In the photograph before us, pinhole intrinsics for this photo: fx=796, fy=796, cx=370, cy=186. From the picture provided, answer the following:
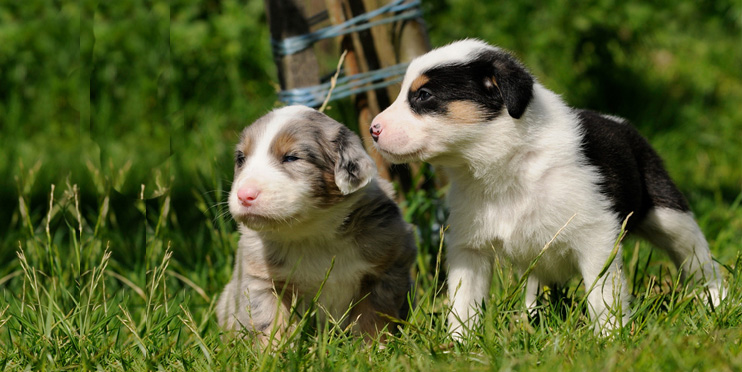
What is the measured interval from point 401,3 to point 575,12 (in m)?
3.43

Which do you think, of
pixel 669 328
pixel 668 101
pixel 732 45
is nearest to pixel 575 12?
pixel 668 101

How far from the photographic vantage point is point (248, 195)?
349 cm

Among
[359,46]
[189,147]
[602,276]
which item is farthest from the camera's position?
[189,147]

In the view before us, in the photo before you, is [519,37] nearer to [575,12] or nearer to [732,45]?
[575,12]

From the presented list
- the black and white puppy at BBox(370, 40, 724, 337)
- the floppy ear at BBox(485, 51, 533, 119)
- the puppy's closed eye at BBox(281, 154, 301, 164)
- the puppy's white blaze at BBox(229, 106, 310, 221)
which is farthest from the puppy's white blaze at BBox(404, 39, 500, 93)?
the puppy's white blaze at BBox(229, 106, 310, 221)

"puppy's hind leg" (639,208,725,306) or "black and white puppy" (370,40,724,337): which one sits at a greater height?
"black and white puppy" (370,40,724,337)

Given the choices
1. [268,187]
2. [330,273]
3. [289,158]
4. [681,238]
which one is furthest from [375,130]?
[681,238]

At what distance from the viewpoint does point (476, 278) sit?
4020 millimetres

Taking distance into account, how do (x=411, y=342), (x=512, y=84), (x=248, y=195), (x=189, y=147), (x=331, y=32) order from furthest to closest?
1. (x=189, y=147)
2. (x=331, y=32)
3. (x=512, y=84)
4. (x=248, y=195)
5. (x=411, y=342)

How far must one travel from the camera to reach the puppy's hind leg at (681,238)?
429 centimetres

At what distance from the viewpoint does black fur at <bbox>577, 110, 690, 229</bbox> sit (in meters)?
3.86

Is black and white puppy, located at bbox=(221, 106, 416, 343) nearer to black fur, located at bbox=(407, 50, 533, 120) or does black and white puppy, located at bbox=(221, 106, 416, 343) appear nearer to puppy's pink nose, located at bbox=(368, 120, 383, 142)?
puppy's pink nose, located at bbox=(368, 120, 383, 142)

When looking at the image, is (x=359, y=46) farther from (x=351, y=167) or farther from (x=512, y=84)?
(x=512, y=84)

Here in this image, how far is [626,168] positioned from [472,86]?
936mm
